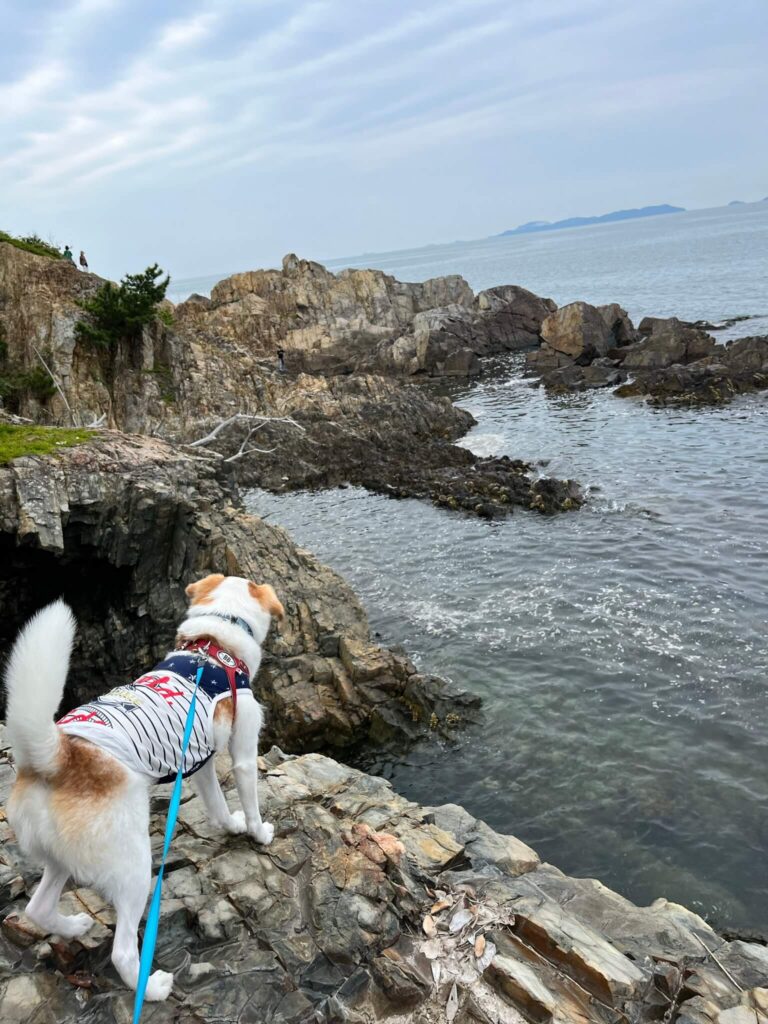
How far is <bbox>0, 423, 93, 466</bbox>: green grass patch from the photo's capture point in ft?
43.6

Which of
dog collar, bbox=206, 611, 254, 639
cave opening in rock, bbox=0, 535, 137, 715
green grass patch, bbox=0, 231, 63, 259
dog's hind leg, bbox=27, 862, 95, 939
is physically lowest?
cave opening in rock, bbox=0, 535, 137, 715

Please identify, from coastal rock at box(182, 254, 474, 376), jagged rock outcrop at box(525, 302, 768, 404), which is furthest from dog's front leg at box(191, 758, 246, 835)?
coastal rock at box(182, 254, 474, 376)

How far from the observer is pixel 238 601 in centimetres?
559

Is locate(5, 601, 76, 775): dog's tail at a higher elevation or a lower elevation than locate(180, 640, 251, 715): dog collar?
higher

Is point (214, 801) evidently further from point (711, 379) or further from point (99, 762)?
point (711, 379)

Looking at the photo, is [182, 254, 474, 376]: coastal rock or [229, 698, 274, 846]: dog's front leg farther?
[182, 254, 474, 376]: coastal rock

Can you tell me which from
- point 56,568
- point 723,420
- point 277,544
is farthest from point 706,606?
point 723,420

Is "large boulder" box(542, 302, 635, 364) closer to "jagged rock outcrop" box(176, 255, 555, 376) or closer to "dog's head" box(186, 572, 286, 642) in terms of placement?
"jagged rock outcrop" box(176, 255, 555, 376)

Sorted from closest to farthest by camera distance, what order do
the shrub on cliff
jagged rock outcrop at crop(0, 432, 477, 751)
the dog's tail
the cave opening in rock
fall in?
the dog's tail
jagged rock outcrop at crop(0, 432, 477, 751)
the cave opening in rock
the shrub on cliff

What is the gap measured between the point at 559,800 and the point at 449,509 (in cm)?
1580

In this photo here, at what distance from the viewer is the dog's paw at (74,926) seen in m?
4.48

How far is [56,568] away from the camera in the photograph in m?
14.4

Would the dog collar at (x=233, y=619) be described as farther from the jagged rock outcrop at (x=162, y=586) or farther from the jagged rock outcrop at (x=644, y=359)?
the jagged rock outcrop at (x=644, y=359)

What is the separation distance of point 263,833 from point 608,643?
443 inches
